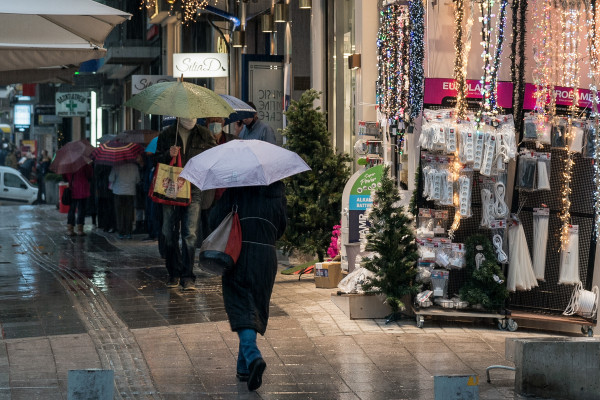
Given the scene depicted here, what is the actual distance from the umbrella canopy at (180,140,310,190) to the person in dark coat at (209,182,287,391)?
0.21 metres

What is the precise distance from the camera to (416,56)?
10.5 m

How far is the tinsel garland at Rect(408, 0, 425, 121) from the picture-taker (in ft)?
34.1

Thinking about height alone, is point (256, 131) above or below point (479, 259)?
above

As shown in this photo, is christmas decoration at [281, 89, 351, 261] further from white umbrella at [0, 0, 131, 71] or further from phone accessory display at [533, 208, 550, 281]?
phone accessory display at [533, 208, 550, 281]

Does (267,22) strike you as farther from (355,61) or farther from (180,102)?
(180,102)

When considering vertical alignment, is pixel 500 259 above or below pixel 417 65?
below

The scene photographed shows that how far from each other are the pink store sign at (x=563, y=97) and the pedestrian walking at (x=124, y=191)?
37.3 feet

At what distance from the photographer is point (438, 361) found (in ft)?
27.9

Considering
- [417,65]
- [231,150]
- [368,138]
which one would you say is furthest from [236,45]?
[231,150]

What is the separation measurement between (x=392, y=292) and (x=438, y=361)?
161 cm

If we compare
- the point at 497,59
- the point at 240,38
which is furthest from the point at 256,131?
the point at 240,38

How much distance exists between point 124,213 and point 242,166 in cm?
1300

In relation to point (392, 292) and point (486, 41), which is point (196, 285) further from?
point (486, 41)

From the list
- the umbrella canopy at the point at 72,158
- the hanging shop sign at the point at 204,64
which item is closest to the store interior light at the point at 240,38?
the hanging shop sign at the point at 204,64
